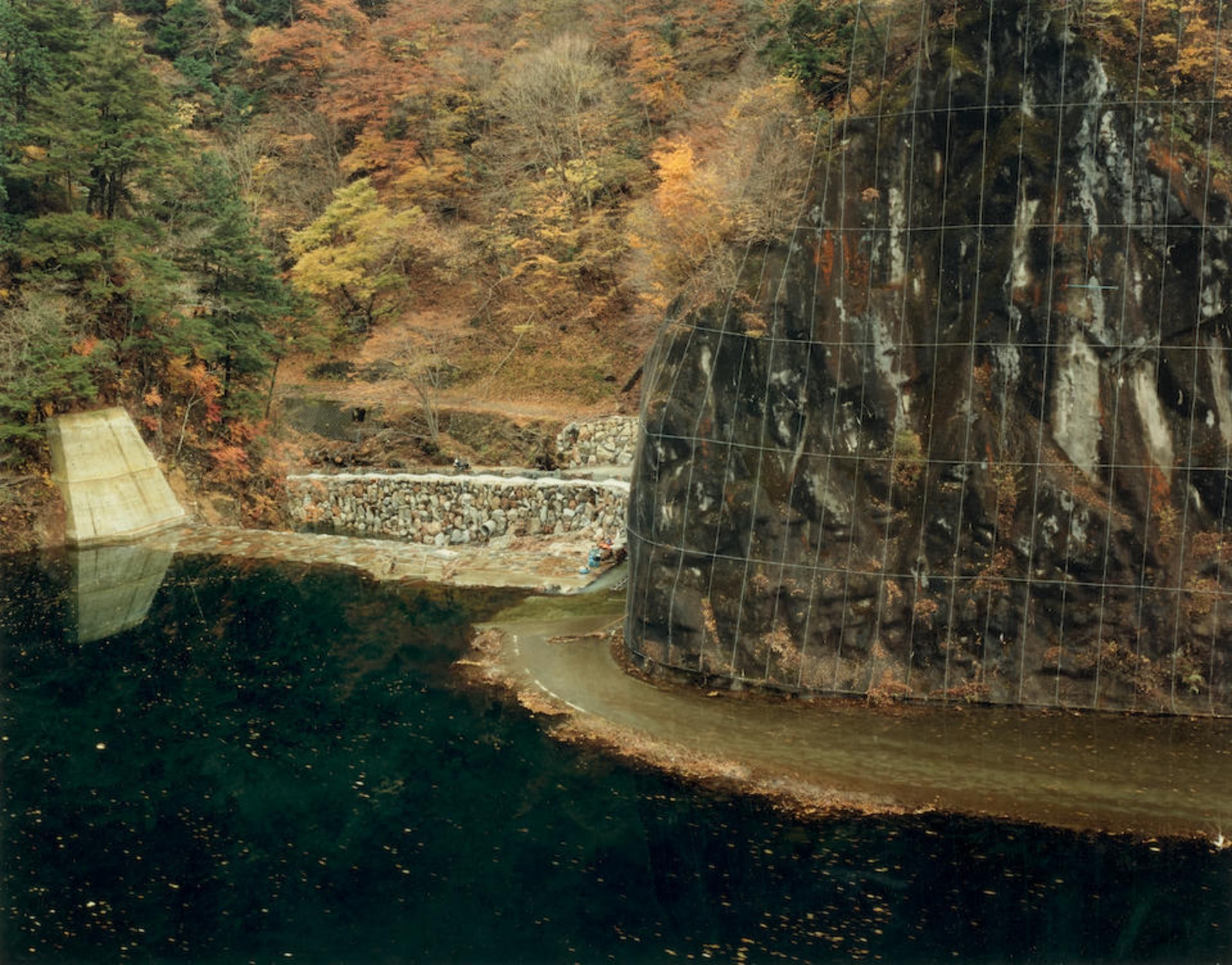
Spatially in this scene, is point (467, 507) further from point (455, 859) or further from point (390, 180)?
point (390, 180)

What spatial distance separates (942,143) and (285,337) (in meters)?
26.1

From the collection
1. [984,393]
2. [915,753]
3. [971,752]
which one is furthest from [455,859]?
[984,393]

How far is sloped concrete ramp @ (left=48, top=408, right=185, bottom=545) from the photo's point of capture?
26891 mm

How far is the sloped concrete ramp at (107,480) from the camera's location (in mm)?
26891

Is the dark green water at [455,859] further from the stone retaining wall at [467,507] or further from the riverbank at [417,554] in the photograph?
the stone retaining wall at [467,507]

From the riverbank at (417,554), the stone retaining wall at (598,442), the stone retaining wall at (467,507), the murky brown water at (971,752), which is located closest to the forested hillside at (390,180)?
the stone retaining wall at (598,442)

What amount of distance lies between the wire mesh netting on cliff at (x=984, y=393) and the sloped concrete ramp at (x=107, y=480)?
17106mm

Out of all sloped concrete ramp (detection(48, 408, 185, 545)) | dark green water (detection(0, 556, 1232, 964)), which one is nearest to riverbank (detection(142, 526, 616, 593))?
sloped concrete ramp (detection(48, 408, 185, 545))

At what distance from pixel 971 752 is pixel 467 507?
16.2 metres

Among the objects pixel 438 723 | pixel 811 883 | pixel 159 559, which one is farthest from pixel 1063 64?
pixel 159 559

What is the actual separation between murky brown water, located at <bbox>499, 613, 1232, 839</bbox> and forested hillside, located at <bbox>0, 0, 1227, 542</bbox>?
7.44 metres

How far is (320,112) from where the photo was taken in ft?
147

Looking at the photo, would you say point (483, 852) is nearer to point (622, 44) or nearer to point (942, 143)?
point (942, 143)

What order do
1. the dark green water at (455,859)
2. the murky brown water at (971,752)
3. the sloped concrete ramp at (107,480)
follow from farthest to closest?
the sloped concrete ramp at (107,480) → the murky brown water at (971,752) → the dark green water at (455,859)
